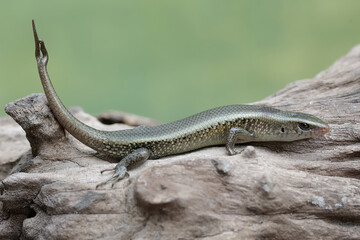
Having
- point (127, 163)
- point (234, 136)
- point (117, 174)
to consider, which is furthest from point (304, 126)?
point (117, 174)

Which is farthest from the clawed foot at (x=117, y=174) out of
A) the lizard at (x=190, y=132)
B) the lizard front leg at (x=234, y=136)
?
the lizard front leg at (x=234, y=136)

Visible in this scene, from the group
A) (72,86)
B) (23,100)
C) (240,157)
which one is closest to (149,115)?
(72,86)

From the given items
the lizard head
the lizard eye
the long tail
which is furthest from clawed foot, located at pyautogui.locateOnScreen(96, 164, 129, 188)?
the lizard eye

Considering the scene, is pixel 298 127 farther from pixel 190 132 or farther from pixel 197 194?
pixel 197 194

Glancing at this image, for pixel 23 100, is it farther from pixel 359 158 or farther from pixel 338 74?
pixel 338 74

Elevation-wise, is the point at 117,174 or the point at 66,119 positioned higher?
the point at 66,119
